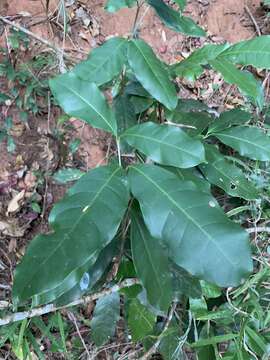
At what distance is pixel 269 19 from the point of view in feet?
7.92

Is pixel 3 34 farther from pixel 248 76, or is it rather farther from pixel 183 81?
pixel 248 76

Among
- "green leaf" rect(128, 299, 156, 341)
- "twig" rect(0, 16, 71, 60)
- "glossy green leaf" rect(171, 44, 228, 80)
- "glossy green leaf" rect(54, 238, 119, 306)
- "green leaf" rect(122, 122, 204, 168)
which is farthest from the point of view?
"twig" rect(0, 16, 71, 60)

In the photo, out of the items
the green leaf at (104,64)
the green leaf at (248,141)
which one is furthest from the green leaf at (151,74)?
the green leaf at (248,141)

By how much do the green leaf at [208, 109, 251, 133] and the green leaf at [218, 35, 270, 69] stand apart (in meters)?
0.27

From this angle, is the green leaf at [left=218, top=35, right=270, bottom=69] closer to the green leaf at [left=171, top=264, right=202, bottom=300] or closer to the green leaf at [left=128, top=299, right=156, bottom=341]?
the green leaf at [left=171, top=264, right=202, bottom=300]

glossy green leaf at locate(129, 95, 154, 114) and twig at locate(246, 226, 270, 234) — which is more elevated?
glossy green leaf at locate(129, 95, 154, 114)

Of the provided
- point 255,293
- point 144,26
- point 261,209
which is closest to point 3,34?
point 144,26

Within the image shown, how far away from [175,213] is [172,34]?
5.12ft

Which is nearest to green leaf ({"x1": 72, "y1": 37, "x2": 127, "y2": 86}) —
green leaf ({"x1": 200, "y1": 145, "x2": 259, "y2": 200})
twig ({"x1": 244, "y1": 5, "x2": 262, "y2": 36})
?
green leaf ({"x1": 200, "y1": 145, "x2": 259, "y2": 200})

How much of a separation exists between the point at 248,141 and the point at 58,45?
3.57 ft

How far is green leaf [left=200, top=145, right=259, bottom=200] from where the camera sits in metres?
1.47

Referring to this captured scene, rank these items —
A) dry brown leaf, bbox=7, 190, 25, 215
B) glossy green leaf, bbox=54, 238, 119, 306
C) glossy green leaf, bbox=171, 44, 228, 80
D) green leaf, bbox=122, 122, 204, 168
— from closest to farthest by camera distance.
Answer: green leaf, bbox=122, 122, 204, 168, glossy green leaf, bbox=54, 238, 119, 306, glossy green leaf, bbox=171, 44, 228, 80, dry brown leaf, bbox=7, 190, 25, 215

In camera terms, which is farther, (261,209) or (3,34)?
(3,34)

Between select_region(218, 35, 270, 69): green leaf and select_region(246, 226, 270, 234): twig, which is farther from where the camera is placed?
select_region(246, 226, 270, 234): twig
